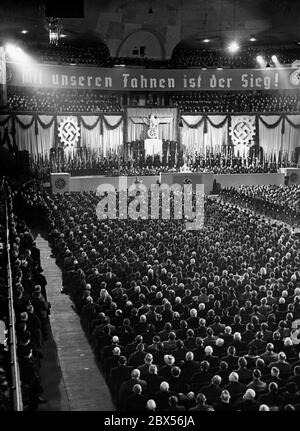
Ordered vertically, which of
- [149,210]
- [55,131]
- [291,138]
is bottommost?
[149,210]

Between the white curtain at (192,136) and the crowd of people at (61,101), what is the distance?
476 cm

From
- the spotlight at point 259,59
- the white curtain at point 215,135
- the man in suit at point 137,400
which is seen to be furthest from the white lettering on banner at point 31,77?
the man in suit at point 137,400

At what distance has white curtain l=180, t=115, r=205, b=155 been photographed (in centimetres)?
4272

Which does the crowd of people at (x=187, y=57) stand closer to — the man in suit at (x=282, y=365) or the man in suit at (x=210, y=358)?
the man in suit at (x=210, y=358)

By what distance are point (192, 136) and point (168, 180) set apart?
30.8ft

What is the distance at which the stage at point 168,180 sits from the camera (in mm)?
33812

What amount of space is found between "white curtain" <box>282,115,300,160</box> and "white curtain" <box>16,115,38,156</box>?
17893mm

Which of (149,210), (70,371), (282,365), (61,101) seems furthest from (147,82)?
(282,365)

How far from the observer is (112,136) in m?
41.9

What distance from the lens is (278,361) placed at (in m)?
10.7

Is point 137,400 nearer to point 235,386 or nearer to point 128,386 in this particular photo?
point 128,386

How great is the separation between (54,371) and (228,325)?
3825 millimetres

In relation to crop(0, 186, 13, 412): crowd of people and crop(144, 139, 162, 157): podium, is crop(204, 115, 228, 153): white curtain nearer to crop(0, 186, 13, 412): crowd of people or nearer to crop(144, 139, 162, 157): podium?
crop(144, 139, 162, 157): podium

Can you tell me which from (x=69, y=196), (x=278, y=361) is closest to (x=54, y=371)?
(x=278, y=361)
